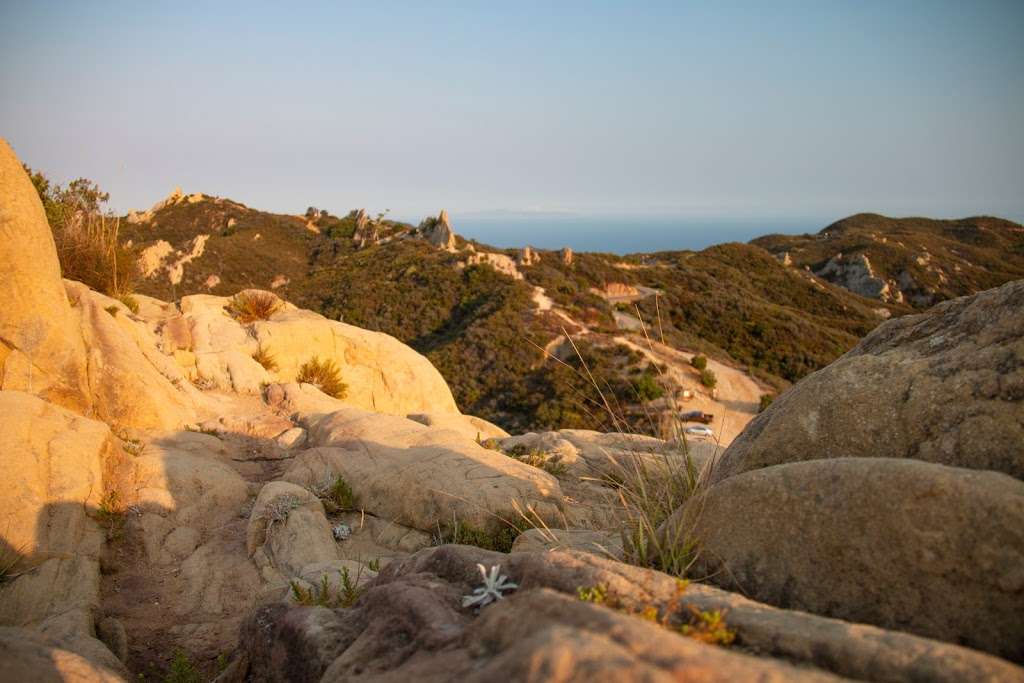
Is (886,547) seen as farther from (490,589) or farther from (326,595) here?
(326,595)

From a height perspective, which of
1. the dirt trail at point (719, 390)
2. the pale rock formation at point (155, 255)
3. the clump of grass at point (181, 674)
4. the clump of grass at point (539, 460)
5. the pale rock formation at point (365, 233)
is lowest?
the dirt trail at point (719, 390)

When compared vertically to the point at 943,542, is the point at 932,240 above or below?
above

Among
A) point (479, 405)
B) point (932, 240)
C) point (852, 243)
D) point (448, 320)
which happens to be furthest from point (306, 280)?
point (932, 240)

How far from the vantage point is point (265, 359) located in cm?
1246

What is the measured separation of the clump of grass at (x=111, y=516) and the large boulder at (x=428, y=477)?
1891 mm

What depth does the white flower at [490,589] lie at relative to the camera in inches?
115

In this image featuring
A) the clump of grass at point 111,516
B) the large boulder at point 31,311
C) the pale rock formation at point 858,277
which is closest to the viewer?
the clump of grass at point 111,516

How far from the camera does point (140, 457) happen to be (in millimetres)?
7203

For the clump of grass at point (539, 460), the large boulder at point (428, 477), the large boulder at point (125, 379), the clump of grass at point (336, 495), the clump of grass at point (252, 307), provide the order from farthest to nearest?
the clump of grass at point (252, 307) → the clump of grass at point (539, 460) → the large boulder at point (125, 379) → the clump of grass at point (336, 495) → the large boulder at point (428, 477)

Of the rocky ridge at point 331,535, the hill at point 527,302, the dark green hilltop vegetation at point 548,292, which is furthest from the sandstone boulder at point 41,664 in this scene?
the hill at point 527,302

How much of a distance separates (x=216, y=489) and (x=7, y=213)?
184 inches

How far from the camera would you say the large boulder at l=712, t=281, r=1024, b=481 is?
337 centimetres

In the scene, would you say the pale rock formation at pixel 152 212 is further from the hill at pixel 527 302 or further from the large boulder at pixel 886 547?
the large boulder at pixel 886 547

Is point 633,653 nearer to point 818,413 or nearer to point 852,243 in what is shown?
point 818,413
